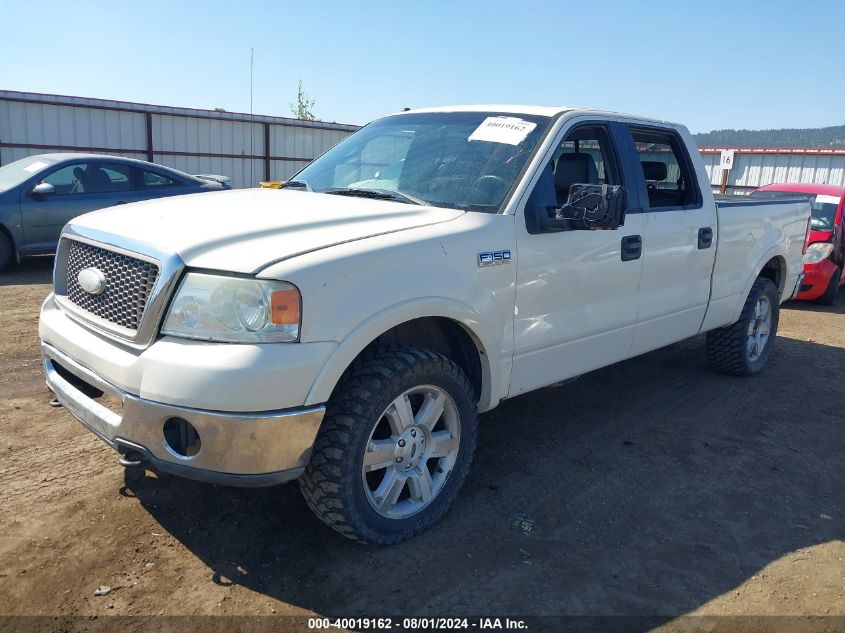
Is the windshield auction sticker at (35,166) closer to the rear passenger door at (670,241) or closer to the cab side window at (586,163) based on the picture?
the cab side window at (586,163)

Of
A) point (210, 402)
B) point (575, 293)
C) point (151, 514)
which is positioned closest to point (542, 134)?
point (575, 293)

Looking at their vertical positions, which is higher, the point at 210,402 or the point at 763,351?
the point at 210,402

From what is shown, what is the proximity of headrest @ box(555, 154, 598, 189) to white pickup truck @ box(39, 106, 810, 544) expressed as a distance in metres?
0.01

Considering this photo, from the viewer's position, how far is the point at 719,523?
11.7 feet

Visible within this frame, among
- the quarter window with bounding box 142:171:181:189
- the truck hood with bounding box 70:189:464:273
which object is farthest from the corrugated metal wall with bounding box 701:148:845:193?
the truck hood with bounding box 70:189:464:273

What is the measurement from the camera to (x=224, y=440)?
2592 mm

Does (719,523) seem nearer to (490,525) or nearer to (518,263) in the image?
(490,525)

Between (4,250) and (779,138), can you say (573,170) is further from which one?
(779,138)

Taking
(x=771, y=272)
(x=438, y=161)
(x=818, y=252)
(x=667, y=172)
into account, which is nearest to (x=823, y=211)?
(x=818, y=252)

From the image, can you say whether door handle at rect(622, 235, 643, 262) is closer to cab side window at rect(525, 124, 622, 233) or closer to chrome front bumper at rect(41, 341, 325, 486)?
cab side window at rect(525, 124, 622, 233)

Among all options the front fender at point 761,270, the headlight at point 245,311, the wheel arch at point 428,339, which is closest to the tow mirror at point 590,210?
the wheel arch at point 428,339

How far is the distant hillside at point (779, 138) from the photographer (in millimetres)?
24641

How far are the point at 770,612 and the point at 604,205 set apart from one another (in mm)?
1905

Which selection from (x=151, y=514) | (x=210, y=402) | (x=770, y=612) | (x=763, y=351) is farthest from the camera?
(x=763, y=351)
